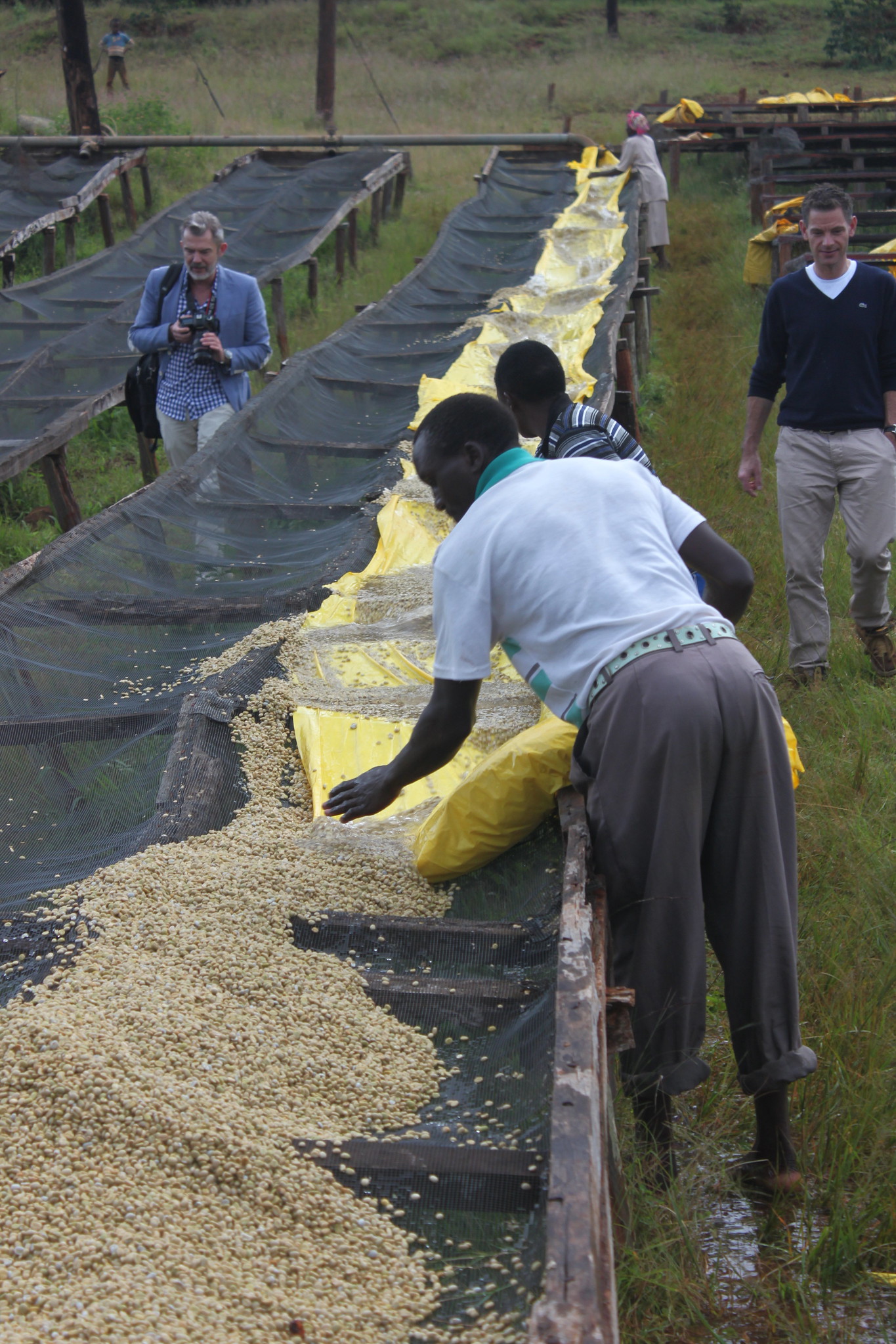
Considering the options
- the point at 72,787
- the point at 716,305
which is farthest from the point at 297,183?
Result: the point at 72,787

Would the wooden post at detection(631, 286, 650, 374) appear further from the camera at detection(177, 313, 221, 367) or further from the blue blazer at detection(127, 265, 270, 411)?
the camera at detection(177, 313, 221, 367)

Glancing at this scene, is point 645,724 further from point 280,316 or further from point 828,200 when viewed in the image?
point 280,316

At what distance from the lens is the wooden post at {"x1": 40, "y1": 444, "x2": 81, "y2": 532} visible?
22.5ft

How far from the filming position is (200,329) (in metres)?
5.84

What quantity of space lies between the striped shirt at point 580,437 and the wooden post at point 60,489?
14.2 feet

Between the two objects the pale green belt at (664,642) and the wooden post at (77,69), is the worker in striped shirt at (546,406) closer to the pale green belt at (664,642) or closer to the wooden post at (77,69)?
the pale green belt at (664,642)

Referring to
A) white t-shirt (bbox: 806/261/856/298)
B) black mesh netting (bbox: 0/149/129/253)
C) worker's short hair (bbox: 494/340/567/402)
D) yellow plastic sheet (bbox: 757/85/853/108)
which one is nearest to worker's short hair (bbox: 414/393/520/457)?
worker's short hair (bbox: 494/340/567/402)

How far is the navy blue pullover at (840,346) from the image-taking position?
4754 mm

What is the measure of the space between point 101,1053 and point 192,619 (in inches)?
99.3

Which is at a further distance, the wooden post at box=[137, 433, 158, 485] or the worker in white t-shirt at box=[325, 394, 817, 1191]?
the wooden post at box=[137, 433, 158, 485]

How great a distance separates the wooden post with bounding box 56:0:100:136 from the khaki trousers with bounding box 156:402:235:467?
11095mm

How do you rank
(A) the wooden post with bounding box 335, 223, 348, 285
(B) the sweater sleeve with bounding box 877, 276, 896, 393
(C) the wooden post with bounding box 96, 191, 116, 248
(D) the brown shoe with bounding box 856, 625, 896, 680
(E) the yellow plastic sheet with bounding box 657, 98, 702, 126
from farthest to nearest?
(E) the yellow plastic sheet with bounding box 657, 98, 702, 126
(C) the wooden post with bounding box 96, 191, 116, 248
(A) the wooden post with bounding box 335, 223, 348, 285
(D) the brown shoe with bounding box 856, 625, 896, 680
(B) the sweater sleeve with bounding box 877, 276, 896, 393

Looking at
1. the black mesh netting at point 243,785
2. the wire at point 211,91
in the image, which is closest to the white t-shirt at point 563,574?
the black mesh netting at point 243,785

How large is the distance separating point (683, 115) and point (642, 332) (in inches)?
359
